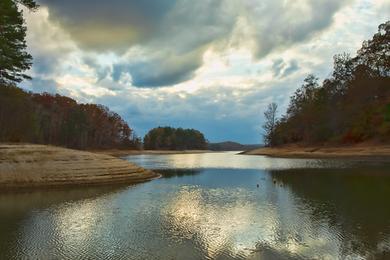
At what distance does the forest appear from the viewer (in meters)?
118

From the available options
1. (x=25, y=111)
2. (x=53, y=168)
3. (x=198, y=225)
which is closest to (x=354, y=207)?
(x=198, y=225)

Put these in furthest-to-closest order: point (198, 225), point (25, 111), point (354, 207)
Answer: point (25, 111) < point (354, 207) < point (198, 225)

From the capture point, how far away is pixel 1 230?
2133 centimetres

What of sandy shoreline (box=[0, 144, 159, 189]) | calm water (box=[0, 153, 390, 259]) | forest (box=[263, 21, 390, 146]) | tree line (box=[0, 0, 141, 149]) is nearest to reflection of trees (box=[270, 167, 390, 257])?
calm water (box=[0, 153, 390, 259])

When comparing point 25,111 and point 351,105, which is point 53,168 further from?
point 351,105

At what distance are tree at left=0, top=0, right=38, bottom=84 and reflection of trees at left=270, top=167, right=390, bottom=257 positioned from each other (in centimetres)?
3861

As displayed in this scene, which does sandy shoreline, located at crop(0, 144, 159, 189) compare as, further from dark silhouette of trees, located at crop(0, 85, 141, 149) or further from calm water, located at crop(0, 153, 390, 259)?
dark silhouette of trees, located at crop(0, 85, 141, 149)

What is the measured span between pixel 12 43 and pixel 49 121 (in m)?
105

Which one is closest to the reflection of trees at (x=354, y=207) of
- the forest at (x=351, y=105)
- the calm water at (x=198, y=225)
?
the calm water at (x=198, y=225)

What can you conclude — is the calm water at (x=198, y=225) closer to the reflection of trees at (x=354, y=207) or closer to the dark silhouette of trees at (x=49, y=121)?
the reflection of trees at (x=354, y=207)

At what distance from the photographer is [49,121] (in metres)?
153

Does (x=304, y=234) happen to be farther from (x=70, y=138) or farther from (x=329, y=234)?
(x=70, y=138)

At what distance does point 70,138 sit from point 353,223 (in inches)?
6066

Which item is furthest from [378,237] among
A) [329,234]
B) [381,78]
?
[381,78]
